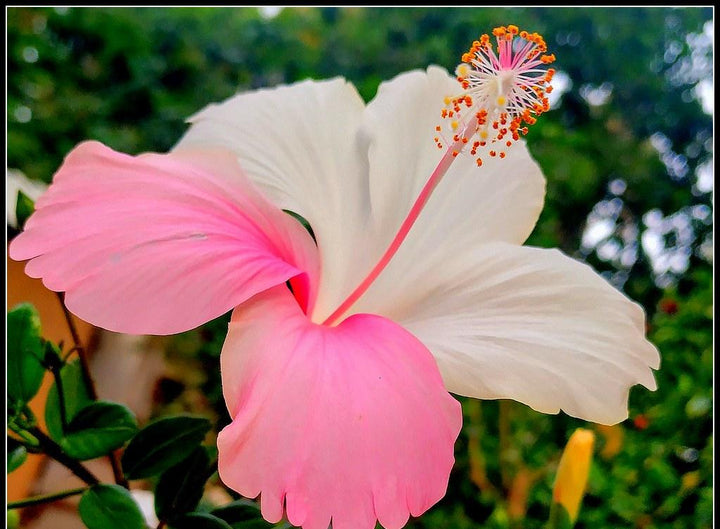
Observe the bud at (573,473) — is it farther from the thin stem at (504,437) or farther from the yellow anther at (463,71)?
the thin stem at (504,437)

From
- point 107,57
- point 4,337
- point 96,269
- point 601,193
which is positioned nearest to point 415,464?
point 96,269

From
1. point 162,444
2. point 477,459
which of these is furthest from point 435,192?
point 477,459

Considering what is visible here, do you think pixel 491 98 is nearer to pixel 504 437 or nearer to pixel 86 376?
pixel 86 376

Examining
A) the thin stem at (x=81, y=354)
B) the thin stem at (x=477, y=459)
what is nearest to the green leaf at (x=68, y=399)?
the thin stem at (x=81, y=354)

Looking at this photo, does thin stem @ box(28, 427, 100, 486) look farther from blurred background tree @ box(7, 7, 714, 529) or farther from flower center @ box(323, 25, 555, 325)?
blurred background tree @ box(7, 7, 714, 529)

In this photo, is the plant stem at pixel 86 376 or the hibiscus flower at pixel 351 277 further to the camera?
the plant stem at pixel 86 376

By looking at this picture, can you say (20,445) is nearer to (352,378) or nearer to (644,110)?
(352,378)

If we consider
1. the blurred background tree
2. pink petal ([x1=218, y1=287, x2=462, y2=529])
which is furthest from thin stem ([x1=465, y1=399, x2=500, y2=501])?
pink petal ([x1=218, y1=287, x2=462, y2=529])
